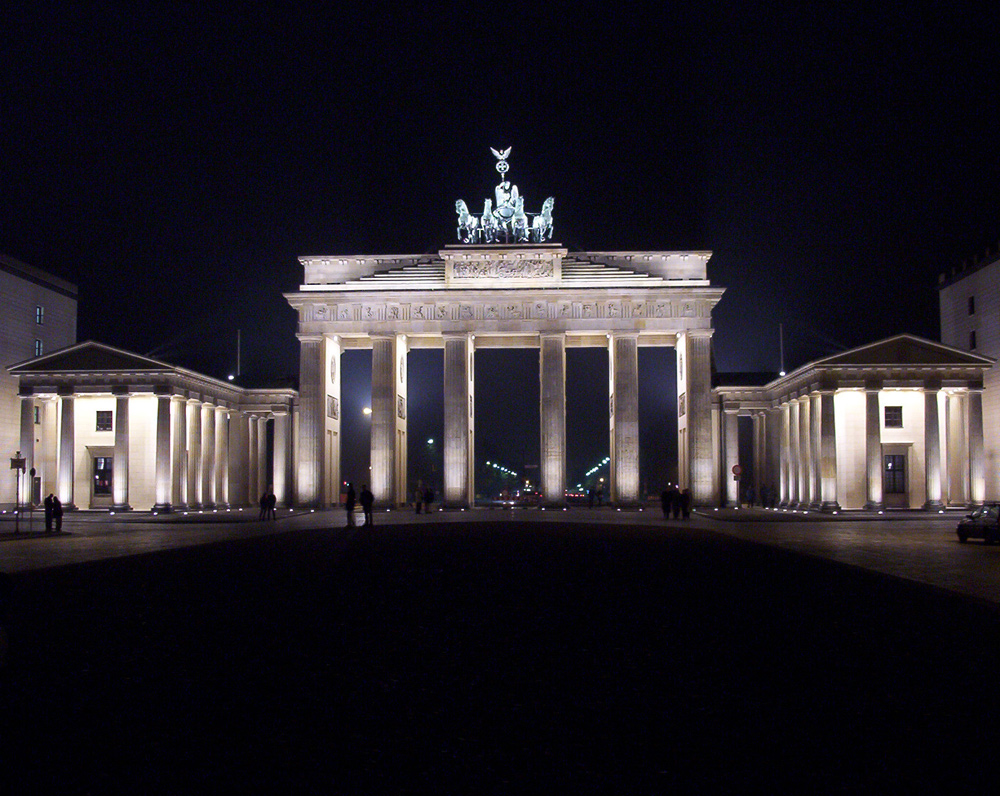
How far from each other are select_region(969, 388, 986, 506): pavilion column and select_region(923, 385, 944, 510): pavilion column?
169 centimetres

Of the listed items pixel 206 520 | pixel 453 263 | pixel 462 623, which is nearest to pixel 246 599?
pixel 462 623

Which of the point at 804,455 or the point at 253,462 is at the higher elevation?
the point at 804,455

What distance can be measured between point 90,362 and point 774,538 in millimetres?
40491

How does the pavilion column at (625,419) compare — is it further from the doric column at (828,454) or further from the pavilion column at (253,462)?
the pavilion column at (253,462)

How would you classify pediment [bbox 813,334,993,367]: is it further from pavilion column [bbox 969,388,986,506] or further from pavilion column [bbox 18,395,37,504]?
pavilion column [bbox 18,395,37,504]

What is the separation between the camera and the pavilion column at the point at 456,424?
6038 cm

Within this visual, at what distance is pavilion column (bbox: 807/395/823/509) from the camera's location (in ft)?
179

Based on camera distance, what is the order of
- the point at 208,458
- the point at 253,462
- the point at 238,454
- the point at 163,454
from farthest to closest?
the point at 253,462 → the point at 238,454 → the point at 208,458 → the point at 163,454

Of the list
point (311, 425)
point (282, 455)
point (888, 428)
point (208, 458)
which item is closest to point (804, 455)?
point (888, 428)

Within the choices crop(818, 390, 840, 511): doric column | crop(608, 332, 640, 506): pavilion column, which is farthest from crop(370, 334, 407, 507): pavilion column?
crop(818, 390, 840, 511): doric column

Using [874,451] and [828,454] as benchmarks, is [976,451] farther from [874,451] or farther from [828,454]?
[828,454]

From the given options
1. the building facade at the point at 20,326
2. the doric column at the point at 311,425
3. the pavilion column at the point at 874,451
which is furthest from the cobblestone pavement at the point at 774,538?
the doric column at the point at 311,425

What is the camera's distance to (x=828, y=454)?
5359cm

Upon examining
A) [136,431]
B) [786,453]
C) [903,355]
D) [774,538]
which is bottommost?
[774,538]
